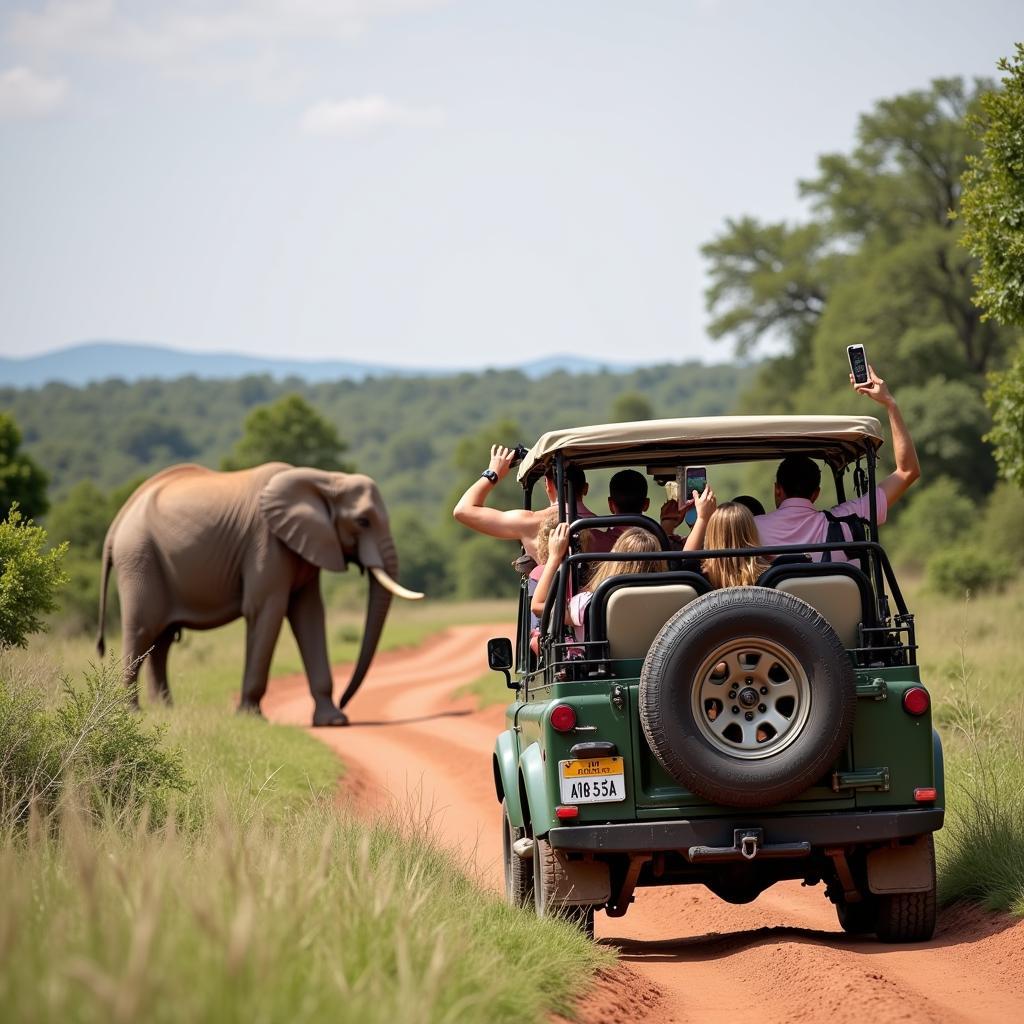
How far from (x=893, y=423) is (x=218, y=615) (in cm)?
1484

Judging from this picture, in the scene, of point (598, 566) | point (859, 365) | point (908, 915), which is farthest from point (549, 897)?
point (859, 365)

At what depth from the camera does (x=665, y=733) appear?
6977 mm

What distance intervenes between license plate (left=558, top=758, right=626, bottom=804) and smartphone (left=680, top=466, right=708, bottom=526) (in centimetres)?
199

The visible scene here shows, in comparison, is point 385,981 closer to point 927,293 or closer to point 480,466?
point 927,293

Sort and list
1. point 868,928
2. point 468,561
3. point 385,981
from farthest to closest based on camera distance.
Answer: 1. point 468,561
2. point 868,928
3. point 385,981

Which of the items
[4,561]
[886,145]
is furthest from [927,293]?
[4,561]

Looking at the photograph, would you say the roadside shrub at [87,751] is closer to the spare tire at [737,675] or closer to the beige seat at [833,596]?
the spare tire at [737,675]

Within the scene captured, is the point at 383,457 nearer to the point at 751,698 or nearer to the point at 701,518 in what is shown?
the point at 701,518

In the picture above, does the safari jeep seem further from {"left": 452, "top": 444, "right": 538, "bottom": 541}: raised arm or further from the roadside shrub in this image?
the roadside shrub

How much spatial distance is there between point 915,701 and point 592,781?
60.2 inches

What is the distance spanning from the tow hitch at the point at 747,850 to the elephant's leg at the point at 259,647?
1417 cm

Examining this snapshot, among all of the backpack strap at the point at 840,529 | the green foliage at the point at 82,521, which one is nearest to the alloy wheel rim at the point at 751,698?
the backpack strap at the point at 840,529

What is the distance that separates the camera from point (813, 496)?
8422mm

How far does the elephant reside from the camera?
21328 millimetres
